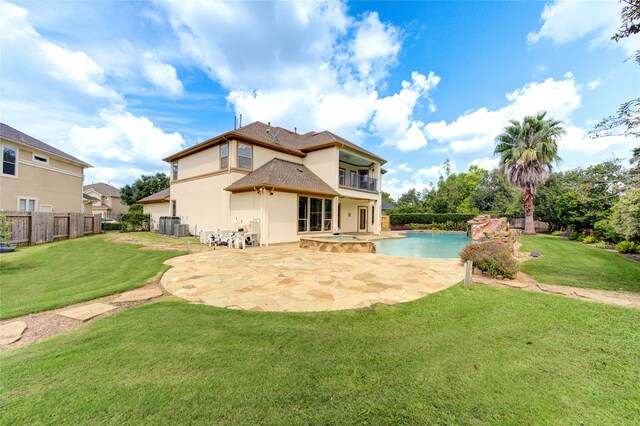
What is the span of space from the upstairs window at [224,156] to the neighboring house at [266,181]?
0.04m

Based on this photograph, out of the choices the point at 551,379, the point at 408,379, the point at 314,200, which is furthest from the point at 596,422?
the point at 314,200

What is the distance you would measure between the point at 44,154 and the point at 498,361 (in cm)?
2541

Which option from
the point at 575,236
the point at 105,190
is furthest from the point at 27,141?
the point at 575,236

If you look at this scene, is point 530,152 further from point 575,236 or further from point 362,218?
point 362,218

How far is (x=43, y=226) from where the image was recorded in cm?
1273

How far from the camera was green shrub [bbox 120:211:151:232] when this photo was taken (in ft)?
65.9

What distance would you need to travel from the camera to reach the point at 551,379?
2.31 meters

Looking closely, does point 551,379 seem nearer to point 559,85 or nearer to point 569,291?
point 569,291

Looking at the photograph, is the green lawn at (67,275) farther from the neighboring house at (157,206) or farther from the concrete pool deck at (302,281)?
the neighboring house at (157,206)

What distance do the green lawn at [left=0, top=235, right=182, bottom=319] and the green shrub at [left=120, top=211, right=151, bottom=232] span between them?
1141 centimetres

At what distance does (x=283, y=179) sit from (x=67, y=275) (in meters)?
9.31

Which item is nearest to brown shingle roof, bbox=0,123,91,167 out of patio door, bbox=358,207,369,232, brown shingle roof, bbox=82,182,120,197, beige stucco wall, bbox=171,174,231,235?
beige stucco wall, bbox=171,174,231,235

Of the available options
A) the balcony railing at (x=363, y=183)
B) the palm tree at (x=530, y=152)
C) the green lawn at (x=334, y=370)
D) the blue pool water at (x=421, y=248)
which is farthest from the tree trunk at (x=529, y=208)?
the green lawn at (x=334, y=370)

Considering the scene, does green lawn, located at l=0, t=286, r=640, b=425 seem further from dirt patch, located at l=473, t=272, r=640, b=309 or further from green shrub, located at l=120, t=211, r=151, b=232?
green shrub, located at l=120, t=211, r=151, b=232
